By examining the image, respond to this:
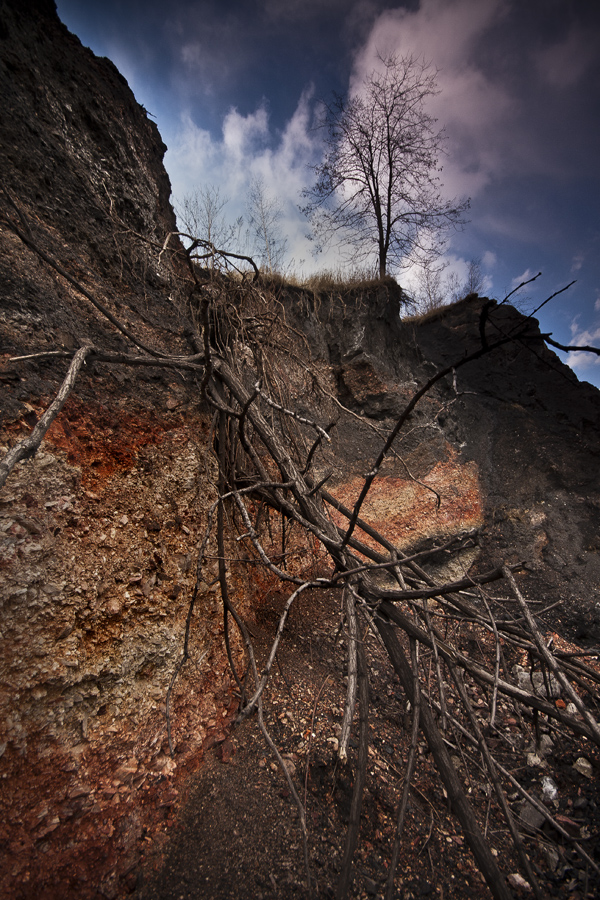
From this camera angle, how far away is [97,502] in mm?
1874

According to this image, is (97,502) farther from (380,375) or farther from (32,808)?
(380,375)

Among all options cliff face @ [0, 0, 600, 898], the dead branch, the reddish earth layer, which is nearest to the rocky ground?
cliff face @ [0, 0, 600, 898]

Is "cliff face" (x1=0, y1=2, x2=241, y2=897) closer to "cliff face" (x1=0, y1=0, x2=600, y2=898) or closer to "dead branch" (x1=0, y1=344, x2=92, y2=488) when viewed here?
"cliff face" (x1=0, y1=0, x2=600, y2=898)

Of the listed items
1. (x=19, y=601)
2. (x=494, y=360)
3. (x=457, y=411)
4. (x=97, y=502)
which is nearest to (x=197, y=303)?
(x=97, y=502)

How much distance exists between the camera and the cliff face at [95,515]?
4.69 feet

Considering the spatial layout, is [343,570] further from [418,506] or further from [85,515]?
[418,506]

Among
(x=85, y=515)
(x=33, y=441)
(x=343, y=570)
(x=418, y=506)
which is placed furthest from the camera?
(x=418, y=506)

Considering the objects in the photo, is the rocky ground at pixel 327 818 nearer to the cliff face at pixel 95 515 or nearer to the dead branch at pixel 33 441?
the cliff face at pixel 95 515

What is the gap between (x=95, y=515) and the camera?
1.84 m

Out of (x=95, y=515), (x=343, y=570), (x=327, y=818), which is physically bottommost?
(x=327, y=818)

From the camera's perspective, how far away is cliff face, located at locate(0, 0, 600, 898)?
1.43 metres

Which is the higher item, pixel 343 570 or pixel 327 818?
pixel 343 570

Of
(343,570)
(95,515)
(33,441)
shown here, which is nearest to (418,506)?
(343,570)

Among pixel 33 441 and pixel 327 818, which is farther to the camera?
pixel 327 818
